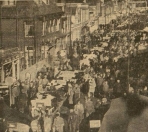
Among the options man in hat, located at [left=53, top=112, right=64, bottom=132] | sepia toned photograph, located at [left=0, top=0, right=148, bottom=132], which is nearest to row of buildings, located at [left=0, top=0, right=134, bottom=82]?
sepia toned photograph, located at [left=0, top=0, right=148, bottom=132]

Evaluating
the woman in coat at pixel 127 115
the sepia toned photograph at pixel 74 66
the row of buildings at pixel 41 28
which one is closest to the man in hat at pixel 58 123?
the sepia toned photograph at pixel 74 66

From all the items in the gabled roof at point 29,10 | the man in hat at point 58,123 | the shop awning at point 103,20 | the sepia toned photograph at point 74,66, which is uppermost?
the gabled roof at point 29,10

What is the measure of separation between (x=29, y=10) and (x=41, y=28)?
0.28 metres

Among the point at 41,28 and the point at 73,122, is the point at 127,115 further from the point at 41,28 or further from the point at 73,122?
the point at 41,28

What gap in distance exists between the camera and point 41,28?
3.86m

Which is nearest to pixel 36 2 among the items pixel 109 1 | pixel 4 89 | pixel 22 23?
pixel 22 23

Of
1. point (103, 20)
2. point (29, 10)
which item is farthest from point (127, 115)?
point (29, 10)

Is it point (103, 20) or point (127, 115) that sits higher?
point (103, 20)

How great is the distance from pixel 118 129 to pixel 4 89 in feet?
5.28

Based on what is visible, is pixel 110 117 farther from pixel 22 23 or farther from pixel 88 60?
pixel 22 23

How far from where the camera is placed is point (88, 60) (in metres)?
3.90

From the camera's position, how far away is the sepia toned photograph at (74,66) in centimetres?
383

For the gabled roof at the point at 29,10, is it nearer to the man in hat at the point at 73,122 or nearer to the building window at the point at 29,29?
the building window at the point at 29,29

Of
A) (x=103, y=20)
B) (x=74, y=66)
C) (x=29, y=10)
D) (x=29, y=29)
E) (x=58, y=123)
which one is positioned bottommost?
(x=58, y=123)
